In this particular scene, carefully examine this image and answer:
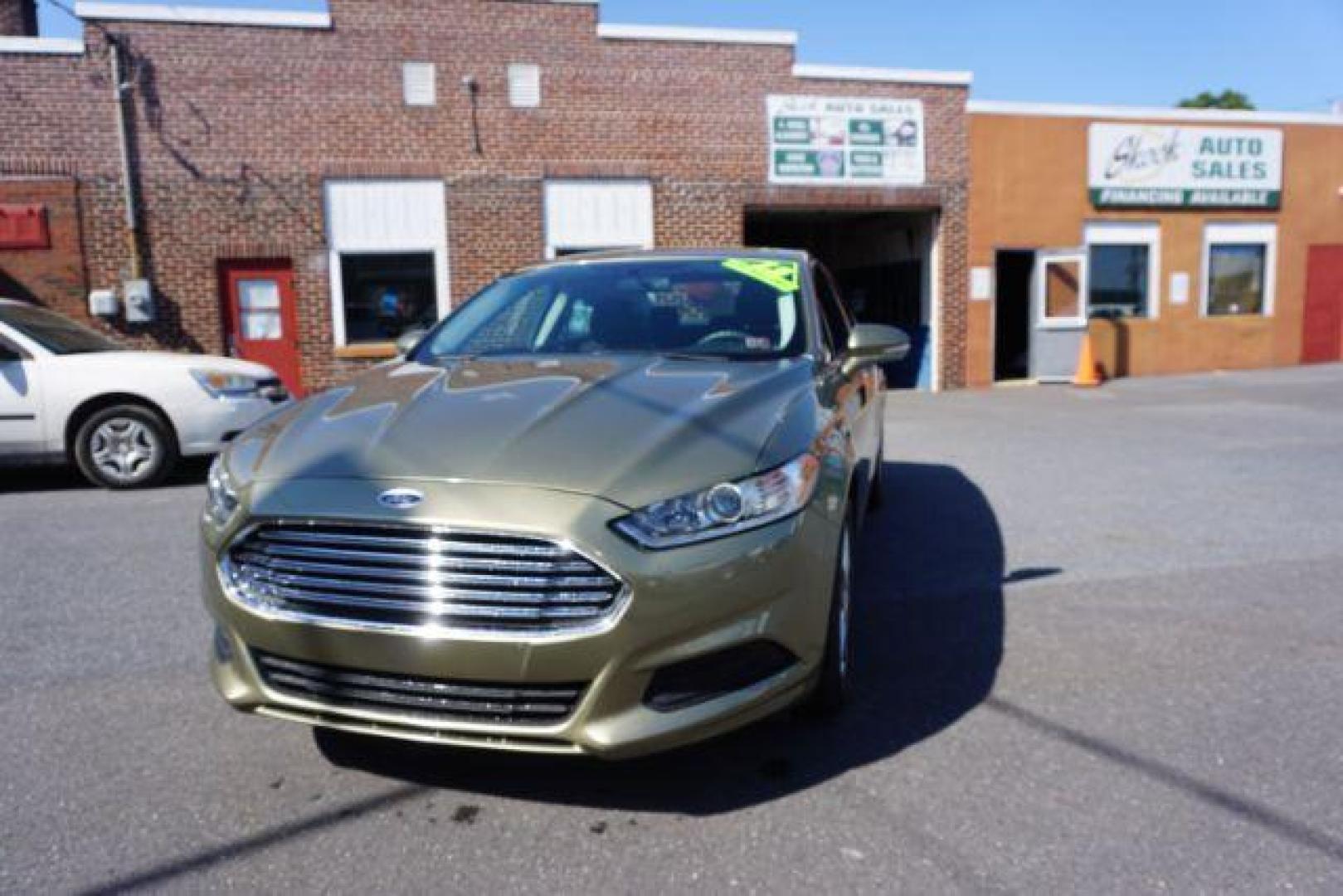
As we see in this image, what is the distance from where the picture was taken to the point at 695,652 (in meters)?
2.44

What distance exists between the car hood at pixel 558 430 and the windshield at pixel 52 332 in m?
5.46

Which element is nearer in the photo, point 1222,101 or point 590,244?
point 590,244

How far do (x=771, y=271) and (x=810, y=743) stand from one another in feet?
7.12

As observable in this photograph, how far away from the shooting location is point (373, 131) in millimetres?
13203

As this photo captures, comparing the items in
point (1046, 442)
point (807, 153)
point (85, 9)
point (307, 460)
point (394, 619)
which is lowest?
point (1046, 442)

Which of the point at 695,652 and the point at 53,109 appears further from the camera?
the point at 53,109

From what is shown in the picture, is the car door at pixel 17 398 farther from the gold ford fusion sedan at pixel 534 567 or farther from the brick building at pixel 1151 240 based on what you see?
the brick building at pixel 1151 240

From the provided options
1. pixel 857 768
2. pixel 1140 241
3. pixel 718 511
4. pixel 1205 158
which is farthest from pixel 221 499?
pixel 1205 158

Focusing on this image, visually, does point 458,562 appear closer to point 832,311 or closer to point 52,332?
point 832,311

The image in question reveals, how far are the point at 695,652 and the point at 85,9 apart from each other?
44.7ft

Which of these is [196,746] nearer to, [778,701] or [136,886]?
[136,886]

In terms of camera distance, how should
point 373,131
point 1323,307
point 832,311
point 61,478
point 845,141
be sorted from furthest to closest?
point 1323,307 < point 845,141 < point 373,131 < point 61,478 < point 832,311

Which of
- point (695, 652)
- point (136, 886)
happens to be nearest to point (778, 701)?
point (695, 652)

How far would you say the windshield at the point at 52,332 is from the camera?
7.54 meters
